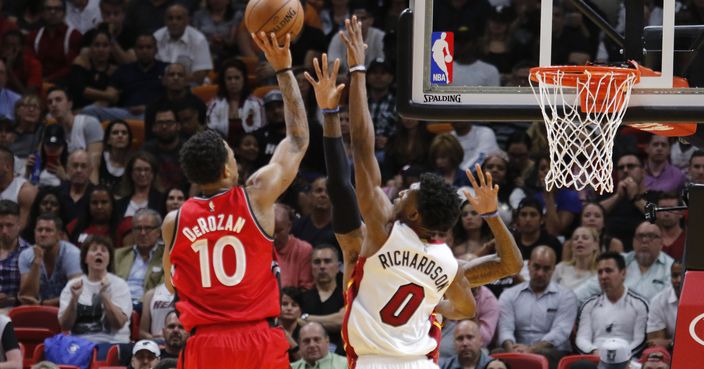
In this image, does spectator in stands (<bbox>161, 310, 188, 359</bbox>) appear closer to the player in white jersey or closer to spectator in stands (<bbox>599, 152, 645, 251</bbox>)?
the player in white jersey

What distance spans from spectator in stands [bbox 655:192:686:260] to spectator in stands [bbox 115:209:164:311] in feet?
13.2

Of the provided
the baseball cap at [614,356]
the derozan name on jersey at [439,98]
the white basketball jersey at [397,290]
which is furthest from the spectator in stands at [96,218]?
the white basketball jersey at [397,290]

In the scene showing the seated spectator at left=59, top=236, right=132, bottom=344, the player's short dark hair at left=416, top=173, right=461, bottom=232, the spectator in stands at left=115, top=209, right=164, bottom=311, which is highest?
the player's short dark hair at left=416, top=173, right=461, bottom=232

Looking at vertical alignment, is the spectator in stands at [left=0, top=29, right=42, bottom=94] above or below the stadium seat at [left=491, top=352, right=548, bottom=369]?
above

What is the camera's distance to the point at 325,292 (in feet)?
32.3

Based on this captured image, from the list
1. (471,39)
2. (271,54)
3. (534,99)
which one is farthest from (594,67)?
(471,39)

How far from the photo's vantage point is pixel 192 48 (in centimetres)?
1348

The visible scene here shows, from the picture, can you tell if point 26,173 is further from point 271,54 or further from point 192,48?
point 271,54

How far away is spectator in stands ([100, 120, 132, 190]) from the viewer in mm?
11820

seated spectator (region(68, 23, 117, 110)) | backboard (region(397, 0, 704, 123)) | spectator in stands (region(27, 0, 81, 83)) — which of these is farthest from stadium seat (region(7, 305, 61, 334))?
backboard (region(397, 0, 704, 123))

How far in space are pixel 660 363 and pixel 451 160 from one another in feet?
10.0

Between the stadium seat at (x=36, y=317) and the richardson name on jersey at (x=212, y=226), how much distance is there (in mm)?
4369

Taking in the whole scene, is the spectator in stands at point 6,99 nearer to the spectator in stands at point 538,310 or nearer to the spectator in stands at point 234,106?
the spectator in stands at point 234,106

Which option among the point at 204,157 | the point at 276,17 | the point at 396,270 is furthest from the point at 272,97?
the point at 396,270
